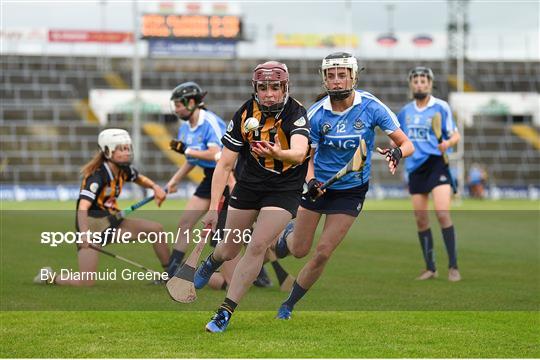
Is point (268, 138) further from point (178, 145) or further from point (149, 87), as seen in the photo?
point (149, 87)

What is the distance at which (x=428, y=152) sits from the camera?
13.1 meters

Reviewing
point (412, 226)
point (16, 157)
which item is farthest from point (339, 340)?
point (16, 157)

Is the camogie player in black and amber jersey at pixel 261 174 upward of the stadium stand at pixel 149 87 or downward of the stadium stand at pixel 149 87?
A: upward

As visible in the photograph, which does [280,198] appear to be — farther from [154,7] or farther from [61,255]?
[154,7]

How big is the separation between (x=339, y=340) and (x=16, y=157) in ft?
138

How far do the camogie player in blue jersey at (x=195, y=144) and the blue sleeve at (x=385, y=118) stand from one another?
3.06m

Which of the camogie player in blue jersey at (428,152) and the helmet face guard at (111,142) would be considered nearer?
the helmet face guard at (111,142)

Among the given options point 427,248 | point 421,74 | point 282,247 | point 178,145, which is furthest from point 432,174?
point 282,247

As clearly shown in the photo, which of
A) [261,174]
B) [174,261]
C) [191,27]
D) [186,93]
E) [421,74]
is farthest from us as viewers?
[191,27]

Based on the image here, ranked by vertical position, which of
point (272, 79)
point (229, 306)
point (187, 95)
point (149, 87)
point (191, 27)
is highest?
point (191, 27)

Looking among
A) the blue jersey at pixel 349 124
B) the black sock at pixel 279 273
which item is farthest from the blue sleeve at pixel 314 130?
the black sock at pixel 279 273

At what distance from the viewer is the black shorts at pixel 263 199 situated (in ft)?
27.5

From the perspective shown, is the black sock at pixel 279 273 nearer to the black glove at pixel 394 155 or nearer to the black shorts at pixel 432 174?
the black shorts at pixel 432 174

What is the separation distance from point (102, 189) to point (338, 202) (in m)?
3.64
